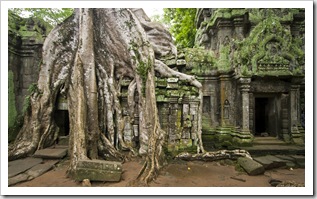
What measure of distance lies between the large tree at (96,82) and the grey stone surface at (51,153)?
23 centimetres

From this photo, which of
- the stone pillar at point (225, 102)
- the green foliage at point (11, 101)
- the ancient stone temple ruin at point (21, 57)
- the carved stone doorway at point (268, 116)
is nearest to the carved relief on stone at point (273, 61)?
the stone pillar at point (225, 102)

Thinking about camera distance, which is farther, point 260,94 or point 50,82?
point 260,94

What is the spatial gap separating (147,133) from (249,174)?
2427mm

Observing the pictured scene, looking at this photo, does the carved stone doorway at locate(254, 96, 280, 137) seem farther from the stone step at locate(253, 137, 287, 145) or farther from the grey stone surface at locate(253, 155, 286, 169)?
the grey stone surface at locate(253, 155, 286, 169)

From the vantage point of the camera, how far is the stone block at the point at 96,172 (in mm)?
3041

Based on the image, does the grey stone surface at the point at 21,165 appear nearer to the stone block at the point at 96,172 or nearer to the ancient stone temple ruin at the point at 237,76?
the stone block at the point at 96,172

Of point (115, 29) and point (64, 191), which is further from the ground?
point (115, 29)

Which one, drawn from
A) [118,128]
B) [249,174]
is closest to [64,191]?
[118,128]

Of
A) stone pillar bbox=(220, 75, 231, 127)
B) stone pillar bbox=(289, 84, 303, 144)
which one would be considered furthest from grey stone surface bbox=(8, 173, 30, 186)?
stone pillar bbox=(289, 84, 303, 144)

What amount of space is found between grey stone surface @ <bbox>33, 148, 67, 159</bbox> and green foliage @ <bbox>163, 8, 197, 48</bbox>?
8338mm

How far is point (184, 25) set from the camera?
35.6ft

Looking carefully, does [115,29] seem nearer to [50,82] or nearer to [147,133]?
[50,82]

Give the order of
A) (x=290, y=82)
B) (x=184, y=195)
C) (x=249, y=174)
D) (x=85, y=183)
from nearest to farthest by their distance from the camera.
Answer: (x=184, y=195) < (x=85, y=183) < (x=249, y=174) < (x=290, y=82)

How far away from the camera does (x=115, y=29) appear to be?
482 cm
